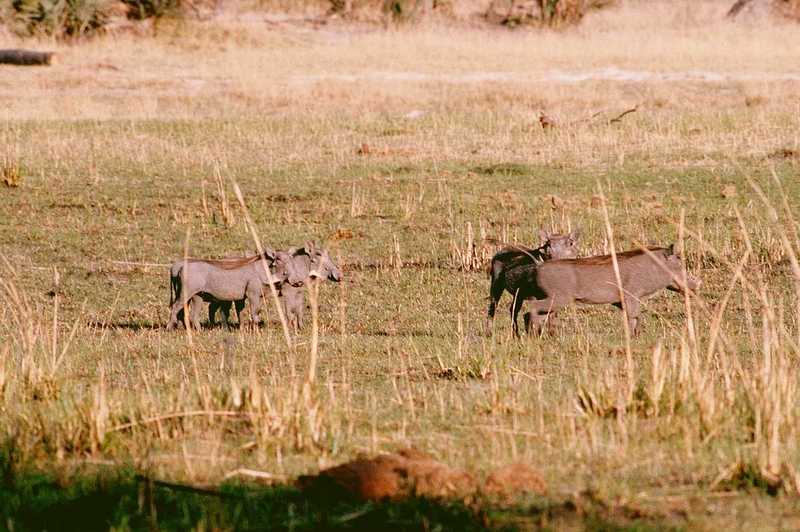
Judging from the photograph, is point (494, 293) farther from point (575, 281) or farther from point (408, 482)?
point (408, 482)

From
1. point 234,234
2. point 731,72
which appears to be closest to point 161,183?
point 234,234

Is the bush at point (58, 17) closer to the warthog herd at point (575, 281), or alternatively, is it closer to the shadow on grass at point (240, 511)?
the warthog herd at point (575, 281)

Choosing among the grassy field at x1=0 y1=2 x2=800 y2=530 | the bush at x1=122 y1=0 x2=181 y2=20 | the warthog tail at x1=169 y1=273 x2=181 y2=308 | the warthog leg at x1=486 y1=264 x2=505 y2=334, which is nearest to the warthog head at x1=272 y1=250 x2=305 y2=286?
the grassy field at x1=0 y1=2 x2=800 y2=530

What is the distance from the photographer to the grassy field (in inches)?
183

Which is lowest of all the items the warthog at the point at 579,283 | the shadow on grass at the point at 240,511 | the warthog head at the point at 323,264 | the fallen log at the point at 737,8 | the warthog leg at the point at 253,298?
the warthog leg at the point at 253,298

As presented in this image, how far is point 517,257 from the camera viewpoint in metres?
9.37

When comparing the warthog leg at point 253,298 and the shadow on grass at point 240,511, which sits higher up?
the shadow on grass at point 240,511

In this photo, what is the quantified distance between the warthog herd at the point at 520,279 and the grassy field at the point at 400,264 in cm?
23

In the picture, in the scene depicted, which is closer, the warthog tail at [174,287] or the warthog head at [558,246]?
the warthog tail at [174,287]

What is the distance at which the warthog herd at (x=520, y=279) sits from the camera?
8758 millimetres

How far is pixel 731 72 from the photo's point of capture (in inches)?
967

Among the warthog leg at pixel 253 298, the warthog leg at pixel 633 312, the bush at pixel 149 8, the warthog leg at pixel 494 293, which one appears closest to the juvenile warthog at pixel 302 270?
the warthog leg at pixel 253 298

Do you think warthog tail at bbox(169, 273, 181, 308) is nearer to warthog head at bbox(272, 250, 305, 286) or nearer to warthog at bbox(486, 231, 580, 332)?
warthog head at bbox(272, 250, 305, 286)

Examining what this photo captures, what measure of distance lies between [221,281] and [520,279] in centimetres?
194
